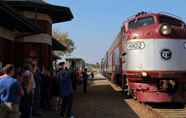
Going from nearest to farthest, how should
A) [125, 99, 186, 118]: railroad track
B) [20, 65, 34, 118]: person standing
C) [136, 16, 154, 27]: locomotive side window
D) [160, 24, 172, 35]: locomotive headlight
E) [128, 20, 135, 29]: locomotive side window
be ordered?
[20, 65, 34, 118]: person standing < [125, 99, 186, 118]: railroad track < [160, 24, 172, 35]: locomotive headlight < [136, 16, 154, 27]: locomotive side window < [128, 20, 135, 29]: locomotive side window

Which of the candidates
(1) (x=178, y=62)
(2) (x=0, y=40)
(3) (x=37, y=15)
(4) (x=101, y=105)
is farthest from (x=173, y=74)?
(3) (x=37, y=15)

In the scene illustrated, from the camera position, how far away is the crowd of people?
1003 centimetres

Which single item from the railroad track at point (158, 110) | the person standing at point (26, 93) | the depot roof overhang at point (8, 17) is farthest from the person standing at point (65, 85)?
the railroad track at point (158, 110)

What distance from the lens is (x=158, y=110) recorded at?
18750 mm

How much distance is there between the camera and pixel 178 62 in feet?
64.5

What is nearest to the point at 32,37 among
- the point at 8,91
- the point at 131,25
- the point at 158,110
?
the point at 131,25

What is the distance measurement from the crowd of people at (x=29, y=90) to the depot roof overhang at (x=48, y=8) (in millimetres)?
5279

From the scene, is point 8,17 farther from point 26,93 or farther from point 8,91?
point 8,91

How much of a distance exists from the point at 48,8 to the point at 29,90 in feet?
38.1

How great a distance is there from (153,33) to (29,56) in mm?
7301

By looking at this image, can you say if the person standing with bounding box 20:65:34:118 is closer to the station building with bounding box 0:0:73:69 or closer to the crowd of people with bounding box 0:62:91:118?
the crowd of people with bounding box 0:62:91:118

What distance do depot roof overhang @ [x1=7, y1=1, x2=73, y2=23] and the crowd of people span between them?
5.28m

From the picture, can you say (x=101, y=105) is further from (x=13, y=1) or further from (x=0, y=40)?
(x=13, y=1)

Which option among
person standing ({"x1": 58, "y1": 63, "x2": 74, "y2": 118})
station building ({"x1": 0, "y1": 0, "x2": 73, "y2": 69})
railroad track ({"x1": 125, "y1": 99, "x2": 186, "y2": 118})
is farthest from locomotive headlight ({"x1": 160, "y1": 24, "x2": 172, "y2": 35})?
person standing ({"x1": 58, "y1": 63, "x2": 74, "y2": 118})
